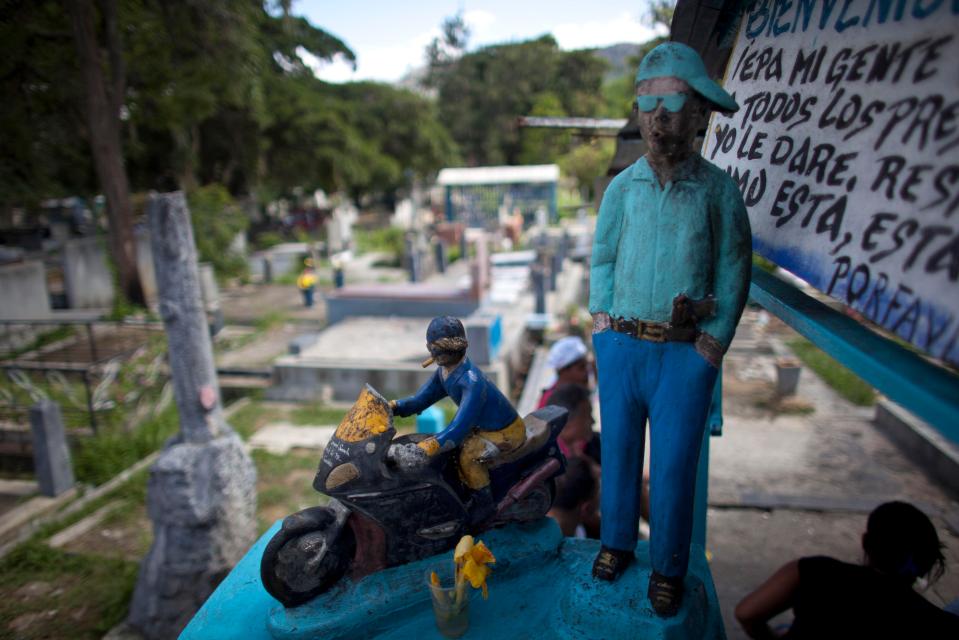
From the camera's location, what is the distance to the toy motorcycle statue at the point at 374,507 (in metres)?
2.43

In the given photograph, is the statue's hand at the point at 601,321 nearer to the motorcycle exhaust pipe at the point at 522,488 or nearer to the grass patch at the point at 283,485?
the motorcycle exhaust pipe at the point at 522,488

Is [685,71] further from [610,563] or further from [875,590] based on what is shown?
[875,590]

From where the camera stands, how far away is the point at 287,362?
10430mm

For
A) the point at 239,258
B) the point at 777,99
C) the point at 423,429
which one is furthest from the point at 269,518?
the point at 239,258

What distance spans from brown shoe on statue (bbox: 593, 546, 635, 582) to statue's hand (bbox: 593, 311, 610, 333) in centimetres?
92

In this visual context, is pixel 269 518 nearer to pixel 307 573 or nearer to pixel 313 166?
pixel 307 573

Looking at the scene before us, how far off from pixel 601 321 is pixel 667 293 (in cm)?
29

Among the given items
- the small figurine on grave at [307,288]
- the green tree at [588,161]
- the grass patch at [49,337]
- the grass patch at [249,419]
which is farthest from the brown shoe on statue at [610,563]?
the green tree at [588,161]

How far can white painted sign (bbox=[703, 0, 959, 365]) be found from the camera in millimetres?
1620

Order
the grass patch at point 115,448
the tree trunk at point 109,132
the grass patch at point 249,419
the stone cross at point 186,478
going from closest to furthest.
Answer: the stone cross at point 186,478 → the grass patch at point 115,448 → the tree trunk at point 109,132 → the grass patch at point 249,419

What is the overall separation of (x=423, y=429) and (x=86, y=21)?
739 centimetres

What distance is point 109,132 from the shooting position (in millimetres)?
11844

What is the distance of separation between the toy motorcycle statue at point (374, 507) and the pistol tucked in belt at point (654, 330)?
2.36 feet

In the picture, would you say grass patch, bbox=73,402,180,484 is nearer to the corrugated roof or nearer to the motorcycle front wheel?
the motorcycle front wheel
